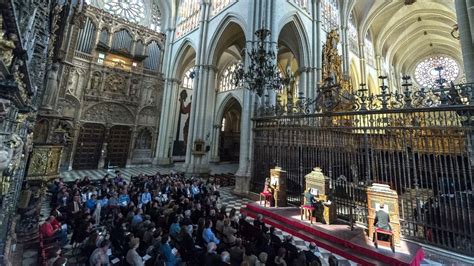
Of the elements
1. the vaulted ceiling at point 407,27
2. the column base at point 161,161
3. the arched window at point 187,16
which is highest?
the vaulted ceiling at point 407,27

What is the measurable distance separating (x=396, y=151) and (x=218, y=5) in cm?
1360

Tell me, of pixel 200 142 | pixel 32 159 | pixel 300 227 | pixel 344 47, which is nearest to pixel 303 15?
pixel 344 47

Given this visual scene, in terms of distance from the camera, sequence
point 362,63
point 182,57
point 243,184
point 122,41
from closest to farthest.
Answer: point 243,184, point 122,41, point 182,57, point 362,63

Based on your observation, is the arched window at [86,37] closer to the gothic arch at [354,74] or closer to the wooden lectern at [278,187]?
the wooden lectern at [278,187]

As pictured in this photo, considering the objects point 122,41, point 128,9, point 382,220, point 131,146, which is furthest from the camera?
point 128,9

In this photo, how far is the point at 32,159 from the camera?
19.1 feet

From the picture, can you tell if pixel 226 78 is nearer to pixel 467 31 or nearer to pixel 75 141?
pixel 75 141

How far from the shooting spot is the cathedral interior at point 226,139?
11.5ft

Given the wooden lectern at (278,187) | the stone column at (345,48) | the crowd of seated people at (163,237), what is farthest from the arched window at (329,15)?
the crowd of seated people at (163,237)

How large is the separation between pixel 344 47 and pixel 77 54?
20.8m

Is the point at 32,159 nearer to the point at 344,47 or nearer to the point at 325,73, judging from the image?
the point at 325,73

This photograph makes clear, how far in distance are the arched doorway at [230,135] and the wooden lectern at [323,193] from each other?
17.7 m

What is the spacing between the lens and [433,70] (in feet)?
Result: 89.8


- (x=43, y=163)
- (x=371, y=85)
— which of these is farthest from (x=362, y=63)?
(x=43, y=163)
